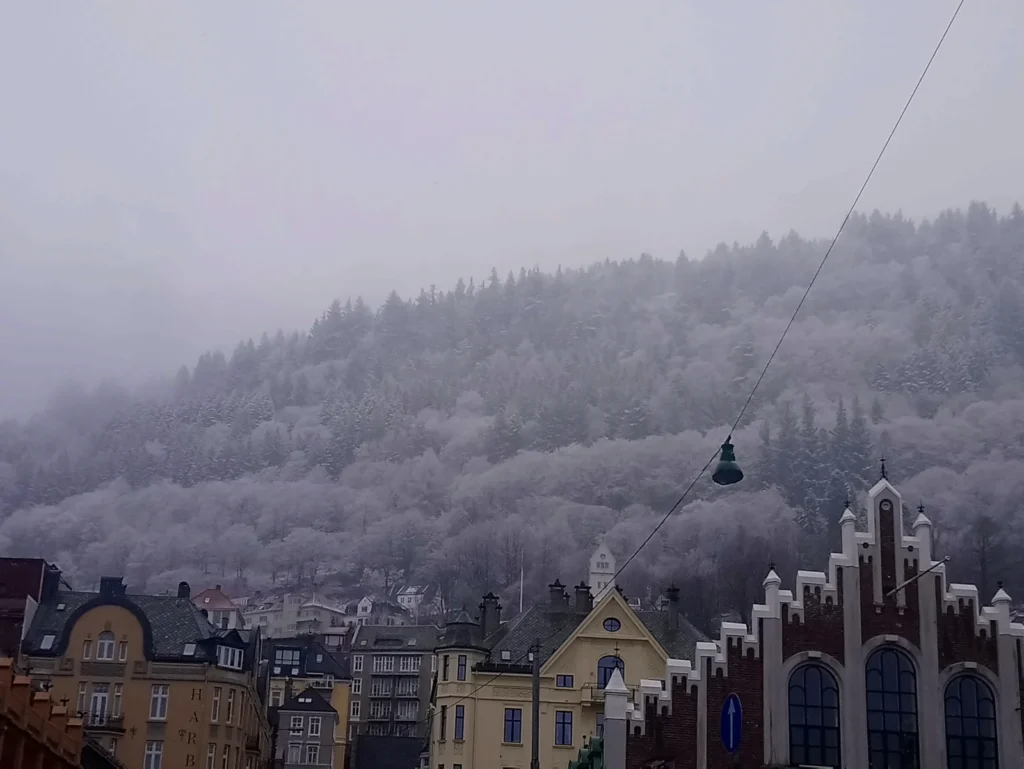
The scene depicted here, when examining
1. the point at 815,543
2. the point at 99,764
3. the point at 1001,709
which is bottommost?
the point at 99,764

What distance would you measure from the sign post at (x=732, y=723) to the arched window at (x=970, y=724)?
6577mm

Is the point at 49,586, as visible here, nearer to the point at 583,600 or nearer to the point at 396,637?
the point at 583,600

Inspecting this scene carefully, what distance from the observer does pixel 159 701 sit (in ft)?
214

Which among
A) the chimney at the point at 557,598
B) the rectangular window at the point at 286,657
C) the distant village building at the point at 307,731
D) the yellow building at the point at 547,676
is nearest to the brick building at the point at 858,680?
the yellow building at the point at 547,676

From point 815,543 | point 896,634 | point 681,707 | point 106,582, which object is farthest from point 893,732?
point 815,543

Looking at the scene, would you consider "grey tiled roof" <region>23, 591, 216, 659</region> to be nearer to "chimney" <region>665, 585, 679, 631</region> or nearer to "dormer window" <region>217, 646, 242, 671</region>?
"dormer window" <region>217, 646, 242, 671</region>

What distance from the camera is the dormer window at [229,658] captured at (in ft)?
220

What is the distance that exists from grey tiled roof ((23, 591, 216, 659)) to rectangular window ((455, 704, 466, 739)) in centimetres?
1568

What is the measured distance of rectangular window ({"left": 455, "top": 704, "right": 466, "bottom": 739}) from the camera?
60.1 meters

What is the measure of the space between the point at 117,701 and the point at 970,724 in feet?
151

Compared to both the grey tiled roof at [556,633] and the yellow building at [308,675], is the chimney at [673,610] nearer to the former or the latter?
the grey tiled roof at [556,633]

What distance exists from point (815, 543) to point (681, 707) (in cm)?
13848

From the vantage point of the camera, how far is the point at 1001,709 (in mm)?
36750

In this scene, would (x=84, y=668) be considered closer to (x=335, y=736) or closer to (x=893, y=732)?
(x=335, y=736)
